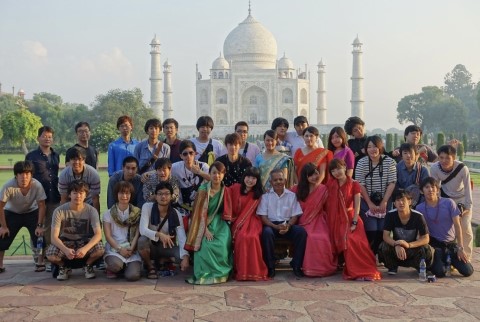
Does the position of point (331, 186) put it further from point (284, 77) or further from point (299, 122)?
point (284, 77)

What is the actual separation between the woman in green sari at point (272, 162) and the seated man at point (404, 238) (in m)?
0.71

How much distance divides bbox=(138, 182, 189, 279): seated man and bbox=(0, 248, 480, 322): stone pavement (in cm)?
14

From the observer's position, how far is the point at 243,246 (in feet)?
11.9

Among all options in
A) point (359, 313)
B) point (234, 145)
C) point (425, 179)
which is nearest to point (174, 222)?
point (234, 145)

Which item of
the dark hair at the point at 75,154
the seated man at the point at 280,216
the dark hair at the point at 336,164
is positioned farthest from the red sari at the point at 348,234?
the dark hair at the point at 75,154

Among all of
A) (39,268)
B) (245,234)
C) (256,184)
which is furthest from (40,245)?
(256,184)

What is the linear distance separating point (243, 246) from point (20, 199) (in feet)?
4.85

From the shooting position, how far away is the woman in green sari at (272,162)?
13.0 ft

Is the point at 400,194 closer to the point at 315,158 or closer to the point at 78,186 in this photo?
the point at 315,158

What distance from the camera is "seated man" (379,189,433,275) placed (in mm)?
3609

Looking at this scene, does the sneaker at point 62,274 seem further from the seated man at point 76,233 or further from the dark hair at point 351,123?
the dark hair at point 351,123

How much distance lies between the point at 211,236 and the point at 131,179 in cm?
71

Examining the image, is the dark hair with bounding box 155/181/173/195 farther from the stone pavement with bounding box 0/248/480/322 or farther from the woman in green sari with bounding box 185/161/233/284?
the stone pavement with bounding box 0/248/480/322

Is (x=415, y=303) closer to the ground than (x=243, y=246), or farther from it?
closer to the ground
